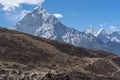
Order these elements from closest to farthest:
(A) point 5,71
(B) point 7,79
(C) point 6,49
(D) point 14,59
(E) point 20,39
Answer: (B) point 7,79
(A) point 5,71
(D) point 14,59
(C) point 6,49
(E) point 20,39

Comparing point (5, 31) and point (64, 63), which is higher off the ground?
point (5, 31)

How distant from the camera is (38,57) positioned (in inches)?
6535

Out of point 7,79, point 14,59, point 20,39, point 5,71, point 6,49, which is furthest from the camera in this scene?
point 20,39

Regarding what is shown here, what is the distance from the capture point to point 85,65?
16862 cm

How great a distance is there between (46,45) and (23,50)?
20585 mm

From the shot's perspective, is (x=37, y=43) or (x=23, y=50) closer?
(x=23, y=50)

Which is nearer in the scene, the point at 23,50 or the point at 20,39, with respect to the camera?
the point at 23,50

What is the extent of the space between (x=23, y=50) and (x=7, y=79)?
98534 mm

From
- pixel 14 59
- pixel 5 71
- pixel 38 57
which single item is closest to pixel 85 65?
pixel 38 57

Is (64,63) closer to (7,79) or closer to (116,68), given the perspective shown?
(116,68)

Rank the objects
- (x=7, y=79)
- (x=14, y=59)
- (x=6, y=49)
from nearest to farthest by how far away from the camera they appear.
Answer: (x=7, y=79)
(x=14, y=59)
(x=6, y=49)

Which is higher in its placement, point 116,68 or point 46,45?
point 46,45

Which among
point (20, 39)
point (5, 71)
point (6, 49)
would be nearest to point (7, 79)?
point (5, 71)

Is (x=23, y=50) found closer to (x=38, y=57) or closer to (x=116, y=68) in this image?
(x=38, y=57)
